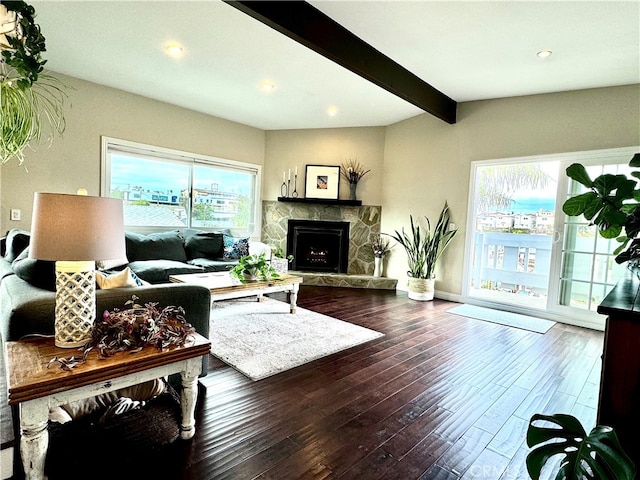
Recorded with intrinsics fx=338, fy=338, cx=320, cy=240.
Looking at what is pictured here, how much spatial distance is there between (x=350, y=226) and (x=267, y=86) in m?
2.87

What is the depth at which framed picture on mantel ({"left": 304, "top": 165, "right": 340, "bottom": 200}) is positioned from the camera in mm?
6223

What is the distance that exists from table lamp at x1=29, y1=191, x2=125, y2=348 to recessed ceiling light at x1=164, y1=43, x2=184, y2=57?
2591mm

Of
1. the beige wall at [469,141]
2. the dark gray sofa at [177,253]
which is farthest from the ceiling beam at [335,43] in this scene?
the dark gray sofa at [177,253]

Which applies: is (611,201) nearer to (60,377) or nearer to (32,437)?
(60,377)

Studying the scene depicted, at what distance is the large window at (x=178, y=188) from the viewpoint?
16.1 ft

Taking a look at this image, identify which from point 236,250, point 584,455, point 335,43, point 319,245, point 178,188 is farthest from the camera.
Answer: point 319,245

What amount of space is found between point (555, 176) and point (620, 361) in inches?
152

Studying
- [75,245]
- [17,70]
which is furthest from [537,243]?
[17,70]

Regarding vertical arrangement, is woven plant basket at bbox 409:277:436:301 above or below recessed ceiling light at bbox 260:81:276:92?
below

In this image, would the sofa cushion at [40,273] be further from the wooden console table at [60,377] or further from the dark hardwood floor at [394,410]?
the dark hardwood floor at [394,410]

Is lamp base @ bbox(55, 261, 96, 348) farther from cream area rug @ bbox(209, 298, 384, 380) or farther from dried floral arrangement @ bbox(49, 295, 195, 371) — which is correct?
cream area rug @ bbox(209, 298, 384, 380)

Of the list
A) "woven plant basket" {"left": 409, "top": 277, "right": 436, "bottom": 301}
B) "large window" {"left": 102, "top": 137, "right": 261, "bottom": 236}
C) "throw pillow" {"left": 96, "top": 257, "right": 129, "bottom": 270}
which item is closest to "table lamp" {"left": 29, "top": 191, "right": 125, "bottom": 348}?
"throw pillow" {"left": 96, "top": 257, "right": 129, "bottom": 270}

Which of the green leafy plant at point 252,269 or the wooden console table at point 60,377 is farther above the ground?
the green leafy plant at point 252,269

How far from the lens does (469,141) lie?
498 centimetres
